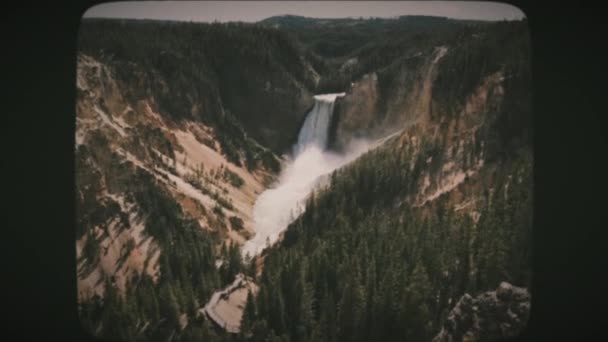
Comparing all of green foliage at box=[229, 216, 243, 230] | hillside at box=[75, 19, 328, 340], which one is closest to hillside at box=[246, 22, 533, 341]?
green foliage at box=[229, 216, 243, 230]

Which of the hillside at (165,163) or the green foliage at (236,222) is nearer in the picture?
the hillside at (165,163)

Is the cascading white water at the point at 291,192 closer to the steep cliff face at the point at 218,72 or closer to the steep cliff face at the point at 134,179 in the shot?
the steep cliff face at the point at 134,179

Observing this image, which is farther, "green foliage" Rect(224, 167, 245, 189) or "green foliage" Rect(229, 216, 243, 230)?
"green foliage" Rect(224, 167, 245, 189)

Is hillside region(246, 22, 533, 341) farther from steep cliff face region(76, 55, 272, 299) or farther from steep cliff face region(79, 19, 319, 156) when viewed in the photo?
steep cliff face region(79, 19, 319, 156)

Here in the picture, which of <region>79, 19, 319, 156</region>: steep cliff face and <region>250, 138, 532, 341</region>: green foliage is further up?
<region>79, 19, 319, 156</region>: steep cliff face

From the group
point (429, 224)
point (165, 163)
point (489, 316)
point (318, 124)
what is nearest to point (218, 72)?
point (318, 124)

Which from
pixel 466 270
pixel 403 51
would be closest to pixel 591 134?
pixel 466 270

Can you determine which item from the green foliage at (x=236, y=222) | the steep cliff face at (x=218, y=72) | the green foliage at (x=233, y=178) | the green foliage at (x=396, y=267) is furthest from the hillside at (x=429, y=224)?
the steep cliff face at (x=218, y=72)
